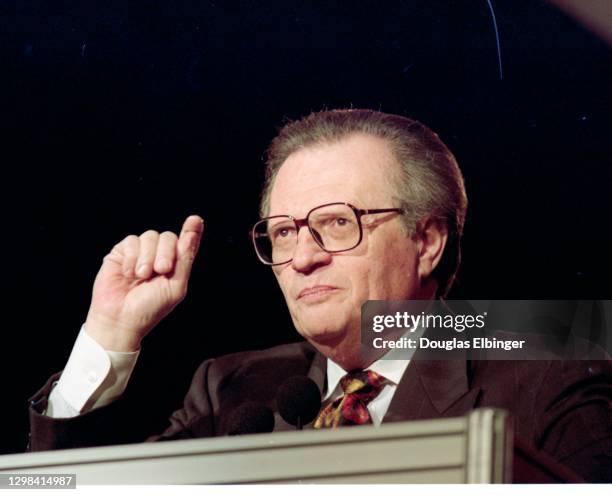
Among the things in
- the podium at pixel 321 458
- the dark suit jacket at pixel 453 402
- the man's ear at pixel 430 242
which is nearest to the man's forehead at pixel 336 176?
the man's ear at pixel 430 242

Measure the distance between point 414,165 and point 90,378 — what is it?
3.20ft

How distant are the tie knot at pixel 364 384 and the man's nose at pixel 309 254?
283 millimetres

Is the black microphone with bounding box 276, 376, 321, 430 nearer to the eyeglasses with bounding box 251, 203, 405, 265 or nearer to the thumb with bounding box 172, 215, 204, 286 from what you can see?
the eyeglasses with bounding box 251, 203, 405, 265

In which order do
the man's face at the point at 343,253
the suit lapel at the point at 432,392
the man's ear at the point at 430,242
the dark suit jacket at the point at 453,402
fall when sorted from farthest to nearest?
the man's ear at the point at 430,242, the man's face at the point at 343,253, the suit lapel at the point at 432,392, the dark suit jacket at the point at 453,402

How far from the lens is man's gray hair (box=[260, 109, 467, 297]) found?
7.33 ft

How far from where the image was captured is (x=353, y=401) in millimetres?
2098

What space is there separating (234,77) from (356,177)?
1.43 ft

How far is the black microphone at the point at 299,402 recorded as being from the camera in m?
1.79

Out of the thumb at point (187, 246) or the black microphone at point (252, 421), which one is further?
the thumb at point (187, 246)

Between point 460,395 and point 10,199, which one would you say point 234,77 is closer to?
point 10,199

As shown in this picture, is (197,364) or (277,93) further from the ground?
(277,93)

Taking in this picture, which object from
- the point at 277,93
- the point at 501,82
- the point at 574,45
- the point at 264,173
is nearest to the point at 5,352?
the point at 264,173

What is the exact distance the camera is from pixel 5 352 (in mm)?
2369

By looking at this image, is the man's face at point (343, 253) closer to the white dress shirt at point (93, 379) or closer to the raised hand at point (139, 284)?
the white dress shirt at point (93, 379)
